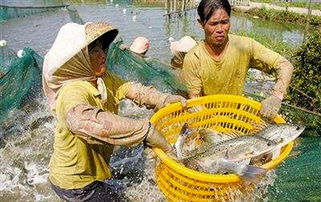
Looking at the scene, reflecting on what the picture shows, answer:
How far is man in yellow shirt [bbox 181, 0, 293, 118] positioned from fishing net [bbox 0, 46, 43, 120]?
7.89 ft

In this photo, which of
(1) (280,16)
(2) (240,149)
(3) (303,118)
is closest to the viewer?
(2) (240,149)

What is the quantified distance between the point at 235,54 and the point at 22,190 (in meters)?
3.03

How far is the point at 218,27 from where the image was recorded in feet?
11.2

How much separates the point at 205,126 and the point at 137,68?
2.38 meters

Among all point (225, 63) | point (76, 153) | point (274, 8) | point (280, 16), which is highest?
point (225, 63)

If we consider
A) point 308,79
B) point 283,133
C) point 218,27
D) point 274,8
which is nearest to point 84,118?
point 283,133

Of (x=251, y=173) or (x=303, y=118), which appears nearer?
(x=251, y=173)

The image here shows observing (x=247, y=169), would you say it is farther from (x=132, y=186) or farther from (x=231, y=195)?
(x=132, y=186)

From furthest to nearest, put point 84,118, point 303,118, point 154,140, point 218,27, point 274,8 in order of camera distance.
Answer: point 274,8 < point 303,118 < point 218,27 < point 154,140 < point 84,118

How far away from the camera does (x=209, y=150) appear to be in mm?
2674

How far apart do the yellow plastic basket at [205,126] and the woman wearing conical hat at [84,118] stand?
177 millimetres

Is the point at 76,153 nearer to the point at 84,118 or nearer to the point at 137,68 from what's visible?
the point at 84,118

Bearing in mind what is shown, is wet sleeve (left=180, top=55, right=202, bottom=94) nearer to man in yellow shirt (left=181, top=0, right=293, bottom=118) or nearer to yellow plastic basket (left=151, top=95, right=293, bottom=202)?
man in yellow shirt (left=181, top=0, right=293, bottom=118)

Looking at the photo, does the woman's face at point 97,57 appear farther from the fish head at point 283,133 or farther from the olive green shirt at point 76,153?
the fish head at point 283,133
